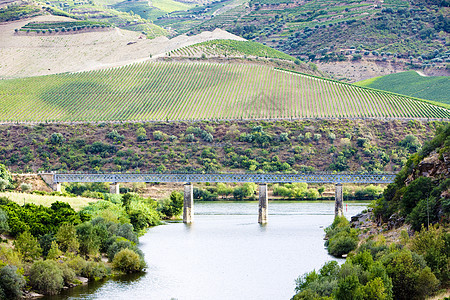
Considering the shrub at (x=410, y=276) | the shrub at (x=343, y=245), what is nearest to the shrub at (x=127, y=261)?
the shrub at (x=343, y=245)

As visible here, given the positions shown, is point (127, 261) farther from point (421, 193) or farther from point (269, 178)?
point (269, 178)

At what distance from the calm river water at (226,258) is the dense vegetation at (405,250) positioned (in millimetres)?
4669

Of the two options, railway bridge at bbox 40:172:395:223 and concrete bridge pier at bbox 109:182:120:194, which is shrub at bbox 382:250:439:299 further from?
concrete bridge pier at bbox 109:182:120:194

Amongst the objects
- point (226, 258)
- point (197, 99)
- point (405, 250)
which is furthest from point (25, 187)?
point (197, 99)

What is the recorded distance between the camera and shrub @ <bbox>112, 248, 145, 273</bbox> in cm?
7081

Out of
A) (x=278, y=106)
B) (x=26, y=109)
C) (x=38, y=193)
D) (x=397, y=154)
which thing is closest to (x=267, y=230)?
(x=38, y=193)

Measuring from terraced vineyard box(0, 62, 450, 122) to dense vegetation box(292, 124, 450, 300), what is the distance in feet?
288

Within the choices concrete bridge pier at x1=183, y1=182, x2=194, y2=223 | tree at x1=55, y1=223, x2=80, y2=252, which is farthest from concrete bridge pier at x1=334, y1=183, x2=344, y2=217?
tree at x1=55, y1=223, x2=80, y2=252

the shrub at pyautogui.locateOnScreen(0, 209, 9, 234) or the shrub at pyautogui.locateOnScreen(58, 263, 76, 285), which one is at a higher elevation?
the shrub at pyautogui.locateOnScreen(0, 209, 9, 234)

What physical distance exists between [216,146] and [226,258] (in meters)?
78.0

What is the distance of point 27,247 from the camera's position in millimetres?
66688

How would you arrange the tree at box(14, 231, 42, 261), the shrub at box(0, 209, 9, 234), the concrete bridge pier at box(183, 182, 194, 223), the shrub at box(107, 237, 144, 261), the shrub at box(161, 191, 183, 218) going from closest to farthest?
the tree at box(14, 231, 42, 261) → the shrub at box(0, 209, 9, 234) → the shrub at box(107, 237, 144, 261) → the concrete bridge pier at box(183, 182, 194, 223) → the shrub at box(161, 191, 183, 218)

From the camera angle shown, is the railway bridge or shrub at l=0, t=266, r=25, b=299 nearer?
shrub at l=0, t=266, r=25, b=299

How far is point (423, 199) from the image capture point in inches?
2793
